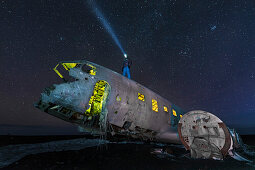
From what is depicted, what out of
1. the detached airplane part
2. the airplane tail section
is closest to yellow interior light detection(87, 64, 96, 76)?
the detached airplane part

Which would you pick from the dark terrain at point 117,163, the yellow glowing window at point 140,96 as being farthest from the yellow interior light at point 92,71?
the dark terrain at point 117,163

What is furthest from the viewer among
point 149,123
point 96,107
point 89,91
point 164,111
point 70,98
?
point 164,111

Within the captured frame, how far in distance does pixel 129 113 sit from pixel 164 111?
412cm

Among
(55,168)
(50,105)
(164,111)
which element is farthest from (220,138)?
(50,105)

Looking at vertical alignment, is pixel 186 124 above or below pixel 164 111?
below

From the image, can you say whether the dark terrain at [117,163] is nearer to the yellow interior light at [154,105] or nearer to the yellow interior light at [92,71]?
the yellow interior light at [154,105]

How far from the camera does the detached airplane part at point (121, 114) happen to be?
16.8 feet

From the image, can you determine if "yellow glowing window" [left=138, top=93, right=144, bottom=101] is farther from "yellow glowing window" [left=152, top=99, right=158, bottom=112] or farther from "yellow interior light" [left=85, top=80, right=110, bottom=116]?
"yellow interior light" [left=85, top=80, right=110, bottom=116]

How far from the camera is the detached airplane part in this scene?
16.8 feet

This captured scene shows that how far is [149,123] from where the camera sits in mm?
8531

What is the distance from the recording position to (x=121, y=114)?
729cm

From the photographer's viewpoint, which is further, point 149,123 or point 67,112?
point 149,123

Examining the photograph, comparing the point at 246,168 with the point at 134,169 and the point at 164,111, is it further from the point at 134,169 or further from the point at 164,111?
the point at 164,111

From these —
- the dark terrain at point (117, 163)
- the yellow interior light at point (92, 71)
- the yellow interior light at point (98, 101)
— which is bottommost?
the dark terrain at point (117, 163)
